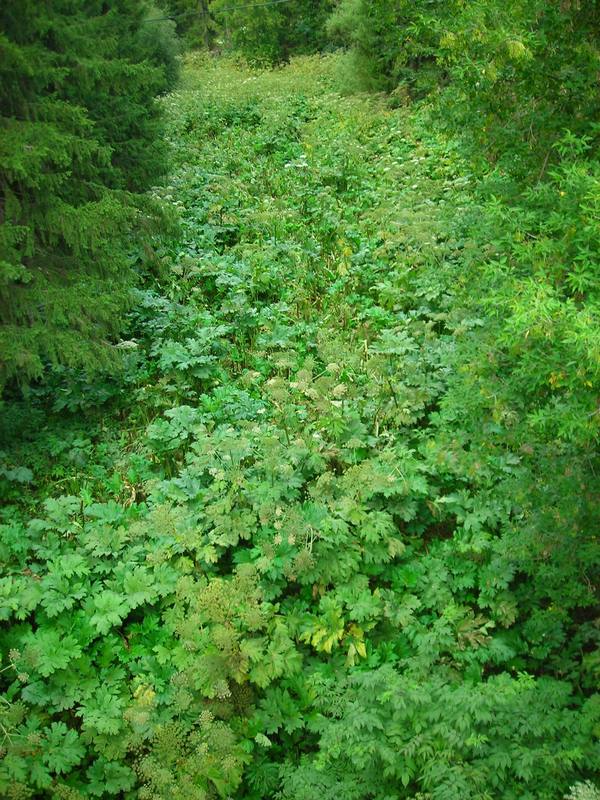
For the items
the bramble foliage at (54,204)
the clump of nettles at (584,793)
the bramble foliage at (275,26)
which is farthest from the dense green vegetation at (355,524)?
the bramble foliage at (275,26)

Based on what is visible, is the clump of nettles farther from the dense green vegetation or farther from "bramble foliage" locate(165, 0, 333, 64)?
"bramble foliage" locate(165, 0, 333, 64)

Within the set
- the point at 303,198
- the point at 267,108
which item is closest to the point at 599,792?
the point at 303,198

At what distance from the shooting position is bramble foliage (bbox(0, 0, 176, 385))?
4918 millimetres

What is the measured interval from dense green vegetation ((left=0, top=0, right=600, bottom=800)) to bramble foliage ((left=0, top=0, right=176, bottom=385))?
0.72ft

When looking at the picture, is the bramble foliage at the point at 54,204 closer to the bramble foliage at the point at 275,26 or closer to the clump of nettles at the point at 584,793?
the clump of nettles at the point at 584,793

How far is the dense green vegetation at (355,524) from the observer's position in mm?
3465

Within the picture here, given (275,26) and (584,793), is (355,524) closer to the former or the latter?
(584,793)

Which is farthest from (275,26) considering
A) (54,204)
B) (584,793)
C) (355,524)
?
(584,793)

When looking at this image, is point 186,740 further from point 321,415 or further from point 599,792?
point 321,415

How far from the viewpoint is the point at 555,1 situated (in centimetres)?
406

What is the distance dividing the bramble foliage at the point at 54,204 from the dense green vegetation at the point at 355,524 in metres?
0.22

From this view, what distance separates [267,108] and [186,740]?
16252 millimetres

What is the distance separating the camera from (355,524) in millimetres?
4742

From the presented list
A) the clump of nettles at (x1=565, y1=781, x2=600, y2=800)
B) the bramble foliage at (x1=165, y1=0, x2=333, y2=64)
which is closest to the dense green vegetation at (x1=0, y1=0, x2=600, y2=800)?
the clump of nettles at (x1=565, y1=781, x2=600, y2=800)
